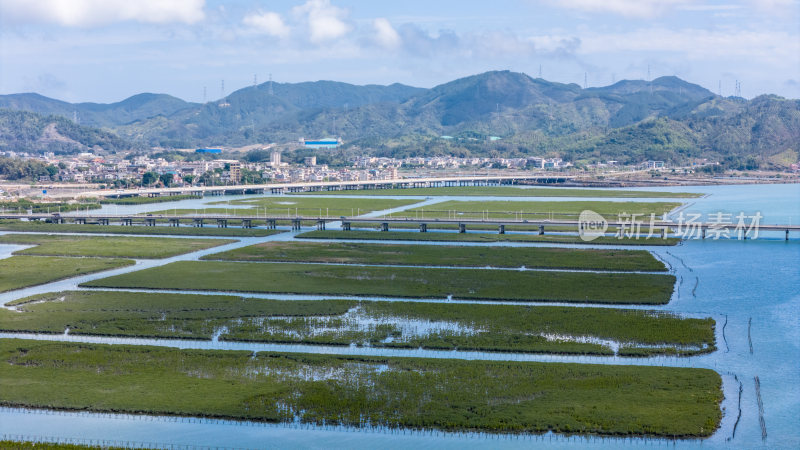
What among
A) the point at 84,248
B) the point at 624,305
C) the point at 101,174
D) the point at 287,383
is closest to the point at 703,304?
the point at 624,305

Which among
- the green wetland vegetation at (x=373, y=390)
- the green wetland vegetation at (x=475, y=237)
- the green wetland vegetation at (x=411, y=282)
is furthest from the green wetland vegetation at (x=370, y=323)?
the green wetland vegetation at (x=475, y=237)

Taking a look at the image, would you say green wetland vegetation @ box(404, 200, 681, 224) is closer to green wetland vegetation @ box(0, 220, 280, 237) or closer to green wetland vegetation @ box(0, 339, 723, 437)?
Answer: green wetland vegetation @ box(0, 220, 280, 237)

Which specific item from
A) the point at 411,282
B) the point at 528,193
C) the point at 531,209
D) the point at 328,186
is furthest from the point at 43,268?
the point at 328,186

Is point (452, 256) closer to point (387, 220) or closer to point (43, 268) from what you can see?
point (387, 220)

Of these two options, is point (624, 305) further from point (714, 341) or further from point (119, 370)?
point (119, 370)

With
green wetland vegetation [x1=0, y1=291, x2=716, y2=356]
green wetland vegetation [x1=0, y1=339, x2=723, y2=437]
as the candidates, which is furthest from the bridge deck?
green wetland vegetation [x1=0, y1=339, x2=723, y2=437]
